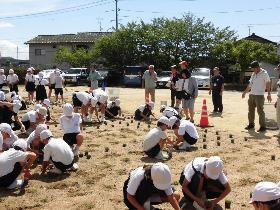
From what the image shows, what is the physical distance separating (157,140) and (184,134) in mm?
1118

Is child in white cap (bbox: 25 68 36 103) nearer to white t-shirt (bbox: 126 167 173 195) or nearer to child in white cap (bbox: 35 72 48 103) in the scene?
child in white cap (bbox: 35 72 48 103)

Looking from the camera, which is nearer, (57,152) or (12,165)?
(12,165)

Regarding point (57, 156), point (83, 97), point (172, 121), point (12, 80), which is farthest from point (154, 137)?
point (12, 80)

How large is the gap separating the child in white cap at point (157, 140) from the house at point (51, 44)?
158 feet

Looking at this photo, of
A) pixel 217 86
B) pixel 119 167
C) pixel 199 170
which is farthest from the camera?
pixel 217 86

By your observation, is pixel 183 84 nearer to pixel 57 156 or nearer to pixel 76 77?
pixel 57 156

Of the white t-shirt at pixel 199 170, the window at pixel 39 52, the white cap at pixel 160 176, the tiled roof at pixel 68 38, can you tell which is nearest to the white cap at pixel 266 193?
the white cap at pixel 160 176

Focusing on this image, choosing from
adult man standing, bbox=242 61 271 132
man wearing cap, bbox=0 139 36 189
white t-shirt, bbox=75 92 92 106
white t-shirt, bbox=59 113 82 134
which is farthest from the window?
man wearing cap, bbox=0 139 36 189

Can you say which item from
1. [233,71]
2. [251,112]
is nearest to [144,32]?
[233,71]

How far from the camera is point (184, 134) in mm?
10406

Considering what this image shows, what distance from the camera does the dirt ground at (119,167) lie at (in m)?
7.12

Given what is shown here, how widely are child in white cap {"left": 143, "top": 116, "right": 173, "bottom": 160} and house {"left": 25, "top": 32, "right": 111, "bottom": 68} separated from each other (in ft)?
158

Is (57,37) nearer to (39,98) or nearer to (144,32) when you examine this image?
(144,32)

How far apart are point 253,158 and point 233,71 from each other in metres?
31.8
